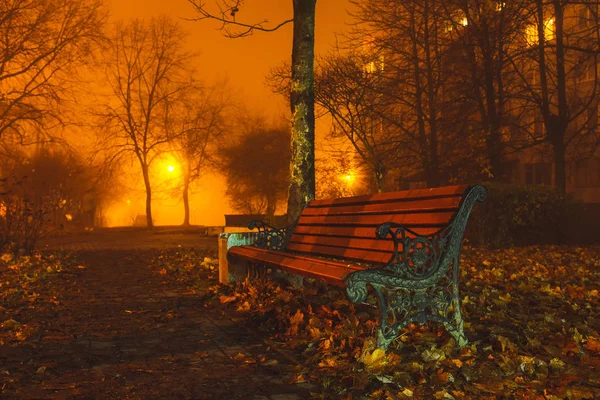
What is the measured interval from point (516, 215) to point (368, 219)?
9240 millimetres

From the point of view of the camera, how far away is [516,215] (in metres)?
14.2

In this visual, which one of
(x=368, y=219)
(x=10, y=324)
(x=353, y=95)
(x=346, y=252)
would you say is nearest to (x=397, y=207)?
(x=368, y=219)

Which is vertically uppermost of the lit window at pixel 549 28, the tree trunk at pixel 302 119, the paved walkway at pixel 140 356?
the lit window at pixel 549 28

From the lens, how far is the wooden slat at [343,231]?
4.94 m

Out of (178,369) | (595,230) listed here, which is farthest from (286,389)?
(595,230)

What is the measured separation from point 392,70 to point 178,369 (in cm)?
1910

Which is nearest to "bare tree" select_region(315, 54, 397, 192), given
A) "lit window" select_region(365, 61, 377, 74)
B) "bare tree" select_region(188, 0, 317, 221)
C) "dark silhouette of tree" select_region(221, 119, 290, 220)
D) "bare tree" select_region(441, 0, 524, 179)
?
"lit window" select_region(365, 61, 377, 74)

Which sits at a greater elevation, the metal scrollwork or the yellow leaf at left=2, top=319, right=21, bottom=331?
the metal scrollwork

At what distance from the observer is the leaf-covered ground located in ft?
12.1

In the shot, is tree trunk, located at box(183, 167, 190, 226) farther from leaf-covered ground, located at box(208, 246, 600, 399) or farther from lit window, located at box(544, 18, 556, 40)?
leaf-covered ground, located at box(208, 246, 600, 399)

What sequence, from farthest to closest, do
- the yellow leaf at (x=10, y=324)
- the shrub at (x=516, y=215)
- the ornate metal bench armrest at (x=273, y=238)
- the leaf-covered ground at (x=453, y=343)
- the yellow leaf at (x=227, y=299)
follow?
1. the shrub at (x=516, y=215)
2. the ornate metal bench armrest at (x=273, y=238)
3. the yellow leaf at (x=227, y=299)
4. the yellow leaf at (x=10, y=324)
5. the leaf-covered ground at (x=453, y=343)

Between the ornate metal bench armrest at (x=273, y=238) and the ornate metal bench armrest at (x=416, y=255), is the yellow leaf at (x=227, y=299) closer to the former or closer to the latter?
the ornate metal bench armrest at (x=273, y=238)

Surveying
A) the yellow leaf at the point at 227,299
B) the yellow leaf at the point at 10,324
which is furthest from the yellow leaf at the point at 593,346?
the yellow leaf at the point at 10,324

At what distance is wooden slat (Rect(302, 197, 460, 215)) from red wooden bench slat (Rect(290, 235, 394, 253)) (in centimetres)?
30
